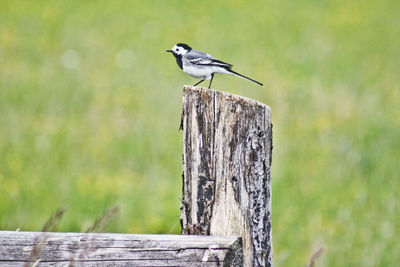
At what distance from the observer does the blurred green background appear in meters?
7.76

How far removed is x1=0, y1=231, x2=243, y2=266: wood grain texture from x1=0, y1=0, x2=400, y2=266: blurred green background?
0.99 m

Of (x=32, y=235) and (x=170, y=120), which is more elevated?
(x=170, y=120)

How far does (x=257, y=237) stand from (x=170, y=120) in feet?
26.4

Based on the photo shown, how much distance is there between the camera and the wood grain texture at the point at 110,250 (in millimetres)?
2656

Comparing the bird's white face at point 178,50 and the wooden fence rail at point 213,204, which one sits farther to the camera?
the bird's white face at point 178,50

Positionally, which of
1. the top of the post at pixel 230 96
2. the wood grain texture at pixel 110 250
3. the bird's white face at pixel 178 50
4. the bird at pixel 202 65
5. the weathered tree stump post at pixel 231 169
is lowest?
the wood grain texture at pixel 110 250

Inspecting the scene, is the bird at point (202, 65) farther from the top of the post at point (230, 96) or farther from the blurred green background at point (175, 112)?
the top of the post at point (230, 96)

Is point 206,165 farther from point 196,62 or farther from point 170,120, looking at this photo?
point 170,120

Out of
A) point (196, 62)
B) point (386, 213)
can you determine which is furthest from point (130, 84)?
point (196, 62)

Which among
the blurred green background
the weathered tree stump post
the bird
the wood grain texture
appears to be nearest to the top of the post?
the weathered tree stump post

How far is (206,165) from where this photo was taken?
9.94 feet

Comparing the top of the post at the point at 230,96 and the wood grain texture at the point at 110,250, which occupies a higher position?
the top of the post at the point at 230,96

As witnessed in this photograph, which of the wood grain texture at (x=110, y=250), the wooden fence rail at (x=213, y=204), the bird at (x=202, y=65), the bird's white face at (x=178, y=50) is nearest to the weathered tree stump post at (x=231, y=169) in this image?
the wooden fence rail at (x=213, y=204)

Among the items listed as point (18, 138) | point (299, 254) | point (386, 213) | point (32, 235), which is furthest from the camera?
point (18, 138)
